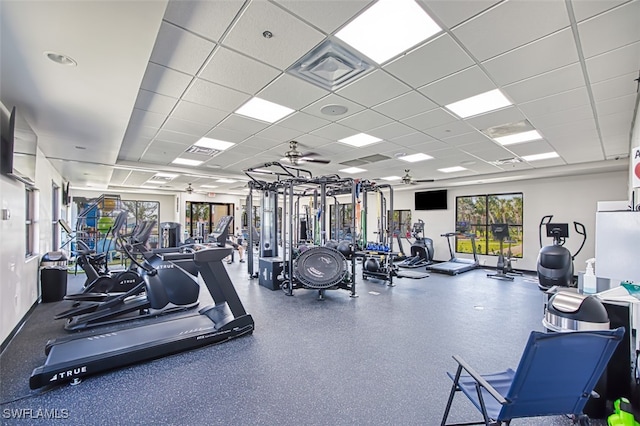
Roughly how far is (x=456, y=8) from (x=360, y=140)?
10.8ft

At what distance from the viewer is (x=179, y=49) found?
8.13ft

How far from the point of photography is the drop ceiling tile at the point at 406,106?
3.45 metres

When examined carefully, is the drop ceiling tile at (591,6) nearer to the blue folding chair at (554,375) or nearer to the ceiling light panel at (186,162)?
the blue folding chair at (554,375)

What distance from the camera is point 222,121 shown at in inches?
168

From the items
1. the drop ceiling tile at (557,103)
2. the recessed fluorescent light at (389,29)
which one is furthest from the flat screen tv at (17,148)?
the drop ceiling tile at (557,103)

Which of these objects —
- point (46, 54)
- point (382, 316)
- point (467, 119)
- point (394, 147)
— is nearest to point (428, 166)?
point (394, 147)

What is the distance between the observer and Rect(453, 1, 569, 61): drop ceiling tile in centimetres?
200

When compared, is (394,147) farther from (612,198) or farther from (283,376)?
(612,198)

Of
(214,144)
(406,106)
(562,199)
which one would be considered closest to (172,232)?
(214,144)

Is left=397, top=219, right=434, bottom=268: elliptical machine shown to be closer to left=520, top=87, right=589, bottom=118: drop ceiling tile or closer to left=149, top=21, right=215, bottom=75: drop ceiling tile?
left=520, top=87, right=589, bottom=118: drop ceiling tile

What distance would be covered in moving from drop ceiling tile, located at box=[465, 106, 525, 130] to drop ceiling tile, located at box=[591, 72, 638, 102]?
0.77m

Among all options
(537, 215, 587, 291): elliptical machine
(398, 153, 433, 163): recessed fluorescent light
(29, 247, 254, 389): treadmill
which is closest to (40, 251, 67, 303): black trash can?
(29, 247, 254, 389): treadmill

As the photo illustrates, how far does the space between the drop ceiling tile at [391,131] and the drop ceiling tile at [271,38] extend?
7.40ft

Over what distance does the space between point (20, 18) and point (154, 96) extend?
1.61 meters
